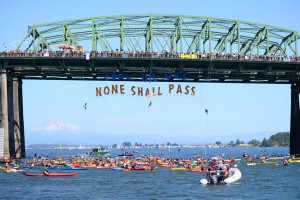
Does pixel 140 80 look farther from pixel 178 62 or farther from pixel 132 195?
pixel 132 195

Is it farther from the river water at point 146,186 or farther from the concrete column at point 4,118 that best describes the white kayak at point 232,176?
the concrete column at point 4,118

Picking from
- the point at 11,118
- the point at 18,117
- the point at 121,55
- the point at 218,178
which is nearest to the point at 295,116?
the point at 121,55

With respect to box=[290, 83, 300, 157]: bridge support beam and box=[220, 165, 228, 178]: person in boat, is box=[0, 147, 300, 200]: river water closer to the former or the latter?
box=[220, 165, 228, 178]: person in boat

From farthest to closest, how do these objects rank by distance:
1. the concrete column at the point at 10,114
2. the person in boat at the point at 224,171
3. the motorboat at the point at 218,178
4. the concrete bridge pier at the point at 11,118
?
the concrete column at the point at 10,114, the concrete bridge pier at the point at 11,118, the person in boat at the point at 224,171, the motorboat at the point at 218,178

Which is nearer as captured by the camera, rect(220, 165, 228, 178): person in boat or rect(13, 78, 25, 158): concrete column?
rect(220, 165, 228, 178): person in boat

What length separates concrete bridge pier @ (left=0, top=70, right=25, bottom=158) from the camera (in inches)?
4456

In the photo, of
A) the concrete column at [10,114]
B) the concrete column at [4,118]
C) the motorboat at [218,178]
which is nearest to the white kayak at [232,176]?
the motorboat at [218,178]

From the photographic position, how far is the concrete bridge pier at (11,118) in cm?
11319

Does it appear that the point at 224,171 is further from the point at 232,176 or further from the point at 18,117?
the point at 18,117

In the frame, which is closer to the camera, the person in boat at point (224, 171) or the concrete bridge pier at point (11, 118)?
the person in boat at point (224, 171)

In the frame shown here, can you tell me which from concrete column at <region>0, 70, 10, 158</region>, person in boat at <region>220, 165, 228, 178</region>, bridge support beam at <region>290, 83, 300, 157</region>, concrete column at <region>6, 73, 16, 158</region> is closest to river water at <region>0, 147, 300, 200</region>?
person in boat at <region>220, 165, 228, 178</region>

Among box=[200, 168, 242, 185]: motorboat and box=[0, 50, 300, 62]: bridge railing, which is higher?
box=[0, 50, 300, 62]: bridge railing

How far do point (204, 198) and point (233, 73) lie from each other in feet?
223

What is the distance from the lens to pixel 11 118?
393 feet
